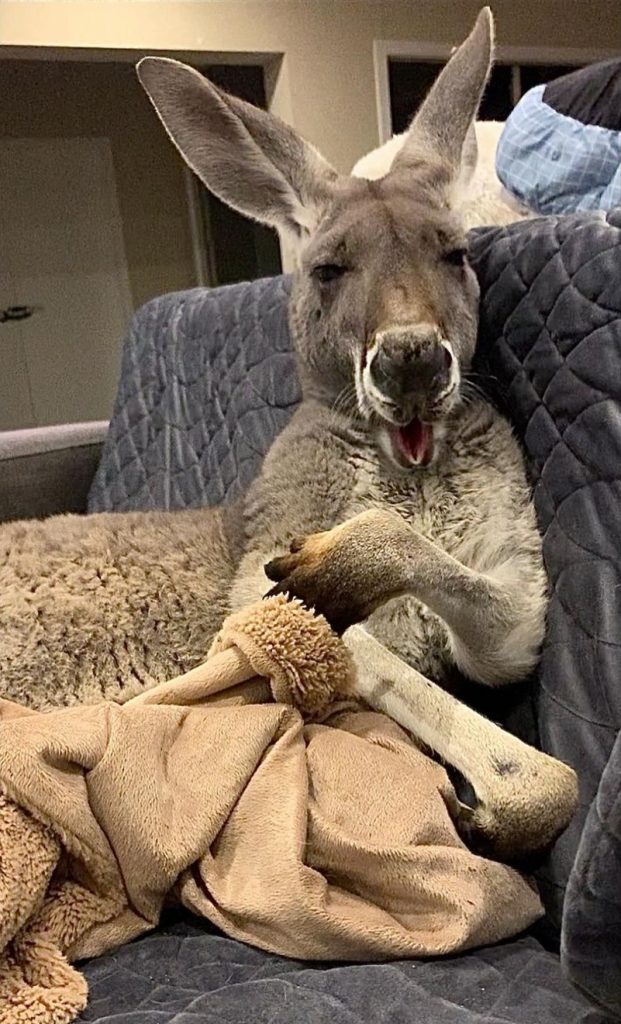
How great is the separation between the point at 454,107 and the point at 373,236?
37cm

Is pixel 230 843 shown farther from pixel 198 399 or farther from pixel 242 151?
pixel 198 399

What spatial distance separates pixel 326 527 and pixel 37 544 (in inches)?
20.1

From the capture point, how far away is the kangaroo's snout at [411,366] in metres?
1.24

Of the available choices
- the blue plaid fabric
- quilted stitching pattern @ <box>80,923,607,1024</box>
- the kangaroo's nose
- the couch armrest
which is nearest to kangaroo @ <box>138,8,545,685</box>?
the kangaroo's nose

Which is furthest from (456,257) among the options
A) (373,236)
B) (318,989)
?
(318,989)

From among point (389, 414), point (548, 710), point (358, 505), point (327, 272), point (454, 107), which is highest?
point (454, 107)

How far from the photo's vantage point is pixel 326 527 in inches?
56.9

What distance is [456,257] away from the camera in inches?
56.0

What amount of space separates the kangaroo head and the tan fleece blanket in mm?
363

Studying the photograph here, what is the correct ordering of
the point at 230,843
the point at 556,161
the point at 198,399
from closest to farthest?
the point at 230,843, the point at 556,161, the point at 198,399

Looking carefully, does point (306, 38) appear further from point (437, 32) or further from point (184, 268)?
point (184, 268)

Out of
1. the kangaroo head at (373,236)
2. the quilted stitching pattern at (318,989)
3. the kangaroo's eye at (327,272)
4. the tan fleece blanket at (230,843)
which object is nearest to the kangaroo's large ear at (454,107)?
the kangaroo head at (373,236)

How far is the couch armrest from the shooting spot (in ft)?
7.57

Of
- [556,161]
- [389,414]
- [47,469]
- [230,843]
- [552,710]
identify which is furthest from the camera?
[47,469]
